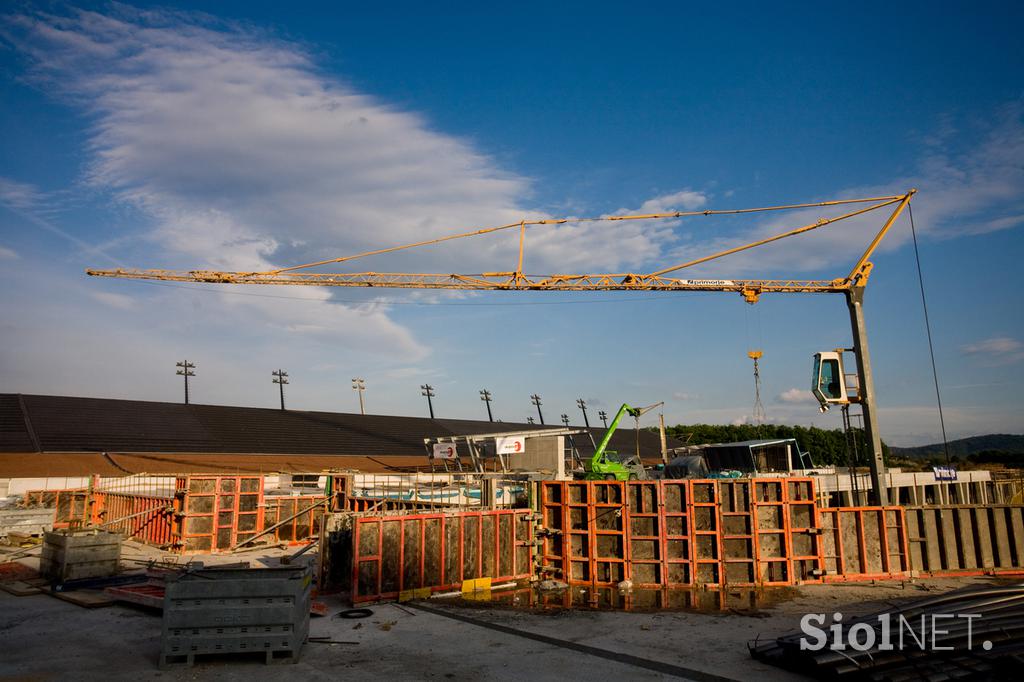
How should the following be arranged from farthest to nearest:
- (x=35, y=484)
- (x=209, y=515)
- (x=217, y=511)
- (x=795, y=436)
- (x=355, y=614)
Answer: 1. (x=795, y=436)
2. (x=35, y=484)
3. (x=217, y=511)
4. (x=209, y=515)
5. (x=355, y=614)

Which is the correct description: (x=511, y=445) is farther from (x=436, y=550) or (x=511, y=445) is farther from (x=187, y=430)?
(x=187, y=430)

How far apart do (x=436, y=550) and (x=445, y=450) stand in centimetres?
2680

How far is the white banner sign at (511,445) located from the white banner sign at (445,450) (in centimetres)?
594

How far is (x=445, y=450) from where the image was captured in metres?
46.1

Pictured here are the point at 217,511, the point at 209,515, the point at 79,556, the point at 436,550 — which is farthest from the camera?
the point at 217,511

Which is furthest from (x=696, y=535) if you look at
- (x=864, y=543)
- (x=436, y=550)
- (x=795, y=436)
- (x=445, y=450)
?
(x=795, y=436)

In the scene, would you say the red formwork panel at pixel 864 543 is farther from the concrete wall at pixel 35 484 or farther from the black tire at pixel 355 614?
the concrete wall at pixel 35 484

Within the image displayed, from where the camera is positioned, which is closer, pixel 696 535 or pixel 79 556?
pixel 79 556

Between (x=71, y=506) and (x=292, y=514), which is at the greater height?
(x=71, y=506)

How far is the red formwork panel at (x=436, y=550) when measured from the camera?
59.4ft

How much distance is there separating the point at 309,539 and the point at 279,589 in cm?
1761

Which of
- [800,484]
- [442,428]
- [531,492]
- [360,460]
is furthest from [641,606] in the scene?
[442,428]

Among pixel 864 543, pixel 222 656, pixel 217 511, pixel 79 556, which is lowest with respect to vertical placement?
pixel 222 656

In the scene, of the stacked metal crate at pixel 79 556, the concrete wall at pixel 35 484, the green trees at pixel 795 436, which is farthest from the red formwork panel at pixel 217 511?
the green trees at pixel 795 436
